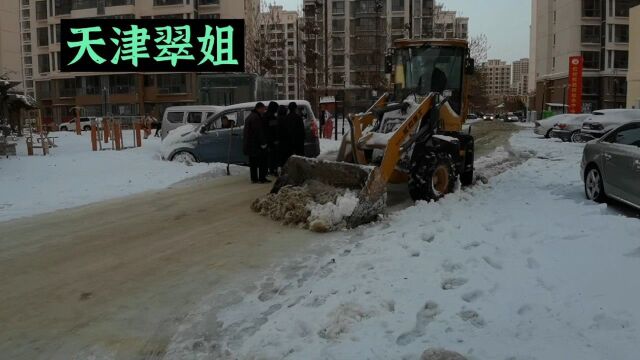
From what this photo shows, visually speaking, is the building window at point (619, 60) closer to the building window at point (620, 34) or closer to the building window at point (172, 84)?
the building window at point (620, 34)

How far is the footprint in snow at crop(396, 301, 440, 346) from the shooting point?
4086mm

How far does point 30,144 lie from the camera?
20625 mm

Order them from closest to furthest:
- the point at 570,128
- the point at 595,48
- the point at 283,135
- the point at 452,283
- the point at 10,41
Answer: the point at 452,283 < the point at 283,135 < the point at 570,128 < the point at 10,41 < the point at 595,48

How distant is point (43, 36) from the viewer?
72.9 m

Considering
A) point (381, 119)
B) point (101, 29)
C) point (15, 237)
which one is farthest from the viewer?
point (101, 29)

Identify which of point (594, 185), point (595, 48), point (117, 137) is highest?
point (595, 48)

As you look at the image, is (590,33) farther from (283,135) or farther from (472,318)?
(472,318)

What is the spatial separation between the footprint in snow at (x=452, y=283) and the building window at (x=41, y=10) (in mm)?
78008

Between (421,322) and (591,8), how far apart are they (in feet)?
245

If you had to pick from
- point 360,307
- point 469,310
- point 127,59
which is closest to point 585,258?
point 469,310

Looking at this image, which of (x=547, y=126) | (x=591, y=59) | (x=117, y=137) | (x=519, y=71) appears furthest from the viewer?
(x=519, y=71)

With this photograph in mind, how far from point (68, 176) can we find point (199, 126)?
3.46 m

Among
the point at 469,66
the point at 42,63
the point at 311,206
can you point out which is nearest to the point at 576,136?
the point at 469,66

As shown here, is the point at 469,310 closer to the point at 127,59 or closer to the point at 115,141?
the point at 127,59
